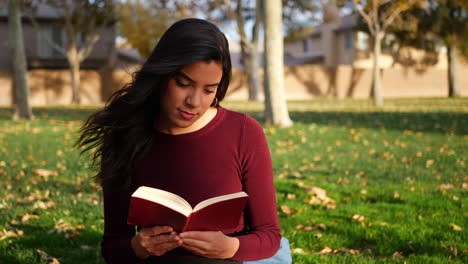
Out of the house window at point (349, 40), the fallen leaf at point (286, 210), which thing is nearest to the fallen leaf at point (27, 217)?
the fallen leaf at point (286, 210)

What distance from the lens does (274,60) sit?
42.5 feet

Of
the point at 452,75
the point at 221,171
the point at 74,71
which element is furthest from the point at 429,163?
the point at 452,75

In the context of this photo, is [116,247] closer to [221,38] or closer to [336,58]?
[221,38]

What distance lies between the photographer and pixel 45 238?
472 cm

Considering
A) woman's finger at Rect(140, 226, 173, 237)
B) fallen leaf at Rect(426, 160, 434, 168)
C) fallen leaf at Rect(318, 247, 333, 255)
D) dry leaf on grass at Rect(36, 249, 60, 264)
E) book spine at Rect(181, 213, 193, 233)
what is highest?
book spine at Rect(181, 213, 193, 233)

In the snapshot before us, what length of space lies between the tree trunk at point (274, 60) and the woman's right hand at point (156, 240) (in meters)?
11.1

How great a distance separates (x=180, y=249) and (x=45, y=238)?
9.68 ft

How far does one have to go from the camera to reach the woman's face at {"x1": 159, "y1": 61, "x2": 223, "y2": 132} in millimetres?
2182

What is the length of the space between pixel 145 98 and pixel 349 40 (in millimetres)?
43829

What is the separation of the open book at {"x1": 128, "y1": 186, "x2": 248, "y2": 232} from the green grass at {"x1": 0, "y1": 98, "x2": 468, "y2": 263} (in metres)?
1.32

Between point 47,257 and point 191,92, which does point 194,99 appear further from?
point 47,257

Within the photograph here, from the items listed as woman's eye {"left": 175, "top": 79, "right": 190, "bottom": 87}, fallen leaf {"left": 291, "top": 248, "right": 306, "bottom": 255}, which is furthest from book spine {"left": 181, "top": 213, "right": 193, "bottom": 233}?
fallen leaf {"left": 291, "top": 248, "right": 306, "bottom": 255}

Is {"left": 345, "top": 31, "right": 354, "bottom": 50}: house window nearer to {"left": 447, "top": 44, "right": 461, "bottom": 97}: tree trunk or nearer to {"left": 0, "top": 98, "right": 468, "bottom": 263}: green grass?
{"left": 447, "top": 44, "right": 461, "bottom": 97}: tree trunk

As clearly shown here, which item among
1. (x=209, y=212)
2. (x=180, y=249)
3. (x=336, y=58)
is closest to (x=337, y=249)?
(x=180, y=249)
